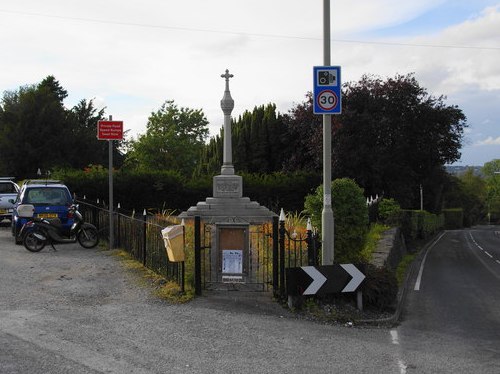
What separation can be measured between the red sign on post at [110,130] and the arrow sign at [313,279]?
7.63 meters

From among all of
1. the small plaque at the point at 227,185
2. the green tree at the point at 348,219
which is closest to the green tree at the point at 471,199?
the small plaque at the point at 227,185

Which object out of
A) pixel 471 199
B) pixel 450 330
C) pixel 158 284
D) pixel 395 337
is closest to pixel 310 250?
pixel 395 337

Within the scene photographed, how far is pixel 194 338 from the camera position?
708 cm

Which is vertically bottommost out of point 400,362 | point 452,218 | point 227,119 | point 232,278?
point 452,218

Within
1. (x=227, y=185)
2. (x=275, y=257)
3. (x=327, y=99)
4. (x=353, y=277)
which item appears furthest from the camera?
(x=227, y=185)

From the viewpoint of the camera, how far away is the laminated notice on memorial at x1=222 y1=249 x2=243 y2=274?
9562 mm

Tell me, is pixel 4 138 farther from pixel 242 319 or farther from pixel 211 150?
pixel 242 319

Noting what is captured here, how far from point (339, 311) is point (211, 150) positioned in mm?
49829

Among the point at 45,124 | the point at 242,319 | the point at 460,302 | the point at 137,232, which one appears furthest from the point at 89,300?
the point at 45,124

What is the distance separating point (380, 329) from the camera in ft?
26.8

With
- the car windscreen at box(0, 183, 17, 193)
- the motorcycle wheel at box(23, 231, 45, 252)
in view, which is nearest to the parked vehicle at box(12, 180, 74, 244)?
the motorcycle wheel at box(23, 231, 45, 252)

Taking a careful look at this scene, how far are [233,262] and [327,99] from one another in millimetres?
3197

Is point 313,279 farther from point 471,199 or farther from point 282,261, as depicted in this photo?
point 471,199

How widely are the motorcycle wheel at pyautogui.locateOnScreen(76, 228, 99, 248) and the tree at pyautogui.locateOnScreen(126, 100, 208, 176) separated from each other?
38052 mm
